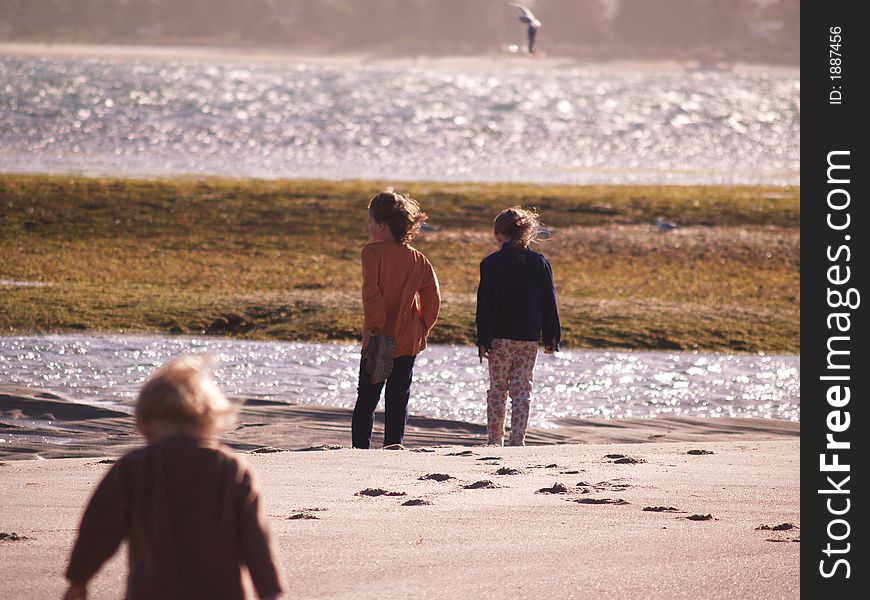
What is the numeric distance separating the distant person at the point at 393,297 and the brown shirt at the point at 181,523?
420 cm

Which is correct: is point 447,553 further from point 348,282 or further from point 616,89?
point 616,89

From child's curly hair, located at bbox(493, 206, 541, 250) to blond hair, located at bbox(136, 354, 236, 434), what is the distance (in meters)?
4.78

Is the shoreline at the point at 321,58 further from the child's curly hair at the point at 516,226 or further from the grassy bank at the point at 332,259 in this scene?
the child's curly hair at the point at 516,226

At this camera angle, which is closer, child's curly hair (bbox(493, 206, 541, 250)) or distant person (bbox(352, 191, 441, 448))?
distant person (bbox(352, 191, 441, 448))

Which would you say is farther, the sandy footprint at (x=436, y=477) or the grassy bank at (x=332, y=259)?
the grassy bank at (x=332, y=259)

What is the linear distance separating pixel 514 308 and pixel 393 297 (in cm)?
86

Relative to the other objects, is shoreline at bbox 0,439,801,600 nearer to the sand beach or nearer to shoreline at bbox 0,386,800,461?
the sand beach

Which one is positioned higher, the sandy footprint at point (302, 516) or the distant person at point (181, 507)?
the distant person at point (181, 507)

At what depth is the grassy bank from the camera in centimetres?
1419

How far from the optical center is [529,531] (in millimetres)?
5750

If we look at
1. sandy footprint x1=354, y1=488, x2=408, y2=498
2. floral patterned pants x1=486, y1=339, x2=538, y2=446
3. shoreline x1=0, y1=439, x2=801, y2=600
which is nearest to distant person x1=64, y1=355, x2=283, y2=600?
shoreline x1=0, y1=439, x2=801, y2=600

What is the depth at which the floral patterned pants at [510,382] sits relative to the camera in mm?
8250

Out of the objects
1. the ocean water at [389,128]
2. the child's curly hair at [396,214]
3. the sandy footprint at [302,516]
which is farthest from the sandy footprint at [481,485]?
the ocean water at [389,128]

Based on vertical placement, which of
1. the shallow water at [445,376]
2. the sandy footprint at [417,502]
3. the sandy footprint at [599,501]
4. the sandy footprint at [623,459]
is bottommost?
the sandy footprint at [599,501]
